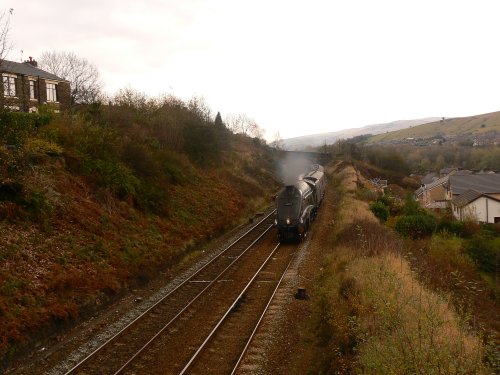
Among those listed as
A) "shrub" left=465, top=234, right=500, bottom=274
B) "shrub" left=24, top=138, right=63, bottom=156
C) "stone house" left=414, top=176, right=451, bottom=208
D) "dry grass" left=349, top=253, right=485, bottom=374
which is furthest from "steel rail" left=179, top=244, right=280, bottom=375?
"stone house" left=414, top=176, right=451, bottom=208

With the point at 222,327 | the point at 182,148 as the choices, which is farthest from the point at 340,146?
the point at 222,327

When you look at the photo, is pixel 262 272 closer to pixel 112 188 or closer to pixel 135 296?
pixel 135 296

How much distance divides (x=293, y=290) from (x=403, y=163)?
272 feet

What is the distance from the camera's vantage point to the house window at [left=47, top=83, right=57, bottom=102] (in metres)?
32.3

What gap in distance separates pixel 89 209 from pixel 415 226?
20924mm

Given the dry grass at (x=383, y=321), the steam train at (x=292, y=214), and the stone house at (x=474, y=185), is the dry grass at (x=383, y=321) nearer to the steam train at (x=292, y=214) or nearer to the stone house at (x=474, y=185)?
the steam train at (x=292, y=214)

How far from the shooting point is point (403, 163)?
91.0 meters

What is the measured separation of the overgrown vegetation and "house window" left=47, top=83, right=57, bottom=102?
5008 millimetres

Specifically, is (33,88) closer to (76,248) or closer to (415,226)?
(76,248)

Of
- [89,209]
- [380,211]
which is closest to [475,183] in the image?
[380,211]

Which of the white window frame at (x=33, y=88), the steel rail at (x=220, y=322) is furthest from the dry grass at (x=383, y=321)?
the white window frame at (x=33, y=88)

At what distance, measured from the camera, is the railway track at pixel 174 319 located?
9.87 metres

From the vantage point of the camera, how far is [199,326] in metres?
11.8

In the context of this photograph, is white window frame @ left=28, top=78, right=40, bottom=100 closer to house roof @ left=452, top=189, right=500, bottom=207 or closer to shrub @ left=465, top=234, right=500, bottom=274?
shrub @ left=465, top=234, right=500, bottom=274
